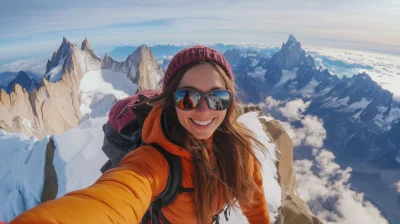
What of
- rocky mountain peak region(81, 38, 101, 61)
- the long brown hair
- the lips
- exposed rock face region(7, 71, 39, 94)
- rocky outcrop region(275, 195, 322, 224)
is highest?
the lips

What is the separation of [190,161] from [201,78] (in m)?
1.19

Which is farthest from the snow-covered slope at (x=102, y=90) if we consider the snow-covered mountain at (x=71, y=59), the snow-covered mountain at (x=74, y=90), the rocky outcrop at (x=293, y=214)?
the rocky outcrop at (x=293, y=214)

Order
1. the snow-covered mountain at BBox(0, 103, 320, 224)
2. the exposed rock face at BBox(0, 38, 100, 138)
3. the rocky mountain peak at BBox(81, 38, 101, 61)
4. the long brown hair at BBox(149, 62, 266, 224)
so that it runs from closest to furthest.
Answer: the long brown hair at BBox(149, 62, 266, 224)
the snow-covered mountain at BBox(0, 103, 320, 224)
the exposed rock face at BBox(0, 38, 100, 138)
the rocky mountain peak at BBox(81, 38, 101, 61)

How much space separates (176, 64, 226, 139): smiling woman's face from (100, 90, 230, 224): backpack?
47 cm

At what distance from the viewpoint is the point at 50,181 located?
2272cm

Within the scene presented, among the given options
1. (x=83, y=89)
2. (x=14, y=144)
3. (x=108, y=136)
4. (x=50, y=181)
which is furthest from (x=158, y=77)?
(x=108, y=136)

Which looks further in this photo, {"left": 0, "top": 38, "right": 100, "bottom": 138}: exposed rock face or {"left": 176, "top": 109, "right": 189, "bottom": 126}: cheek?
{"left": 0, "top": 38, "right": 100, "bottom": 138}: exposed rock face

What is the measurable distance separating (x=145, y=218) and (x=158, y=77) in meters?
94.0

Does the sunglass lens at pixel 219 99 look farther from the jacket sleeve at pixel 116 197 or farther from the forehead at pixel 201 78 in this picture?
the jacket sleeve at pixel 116 197

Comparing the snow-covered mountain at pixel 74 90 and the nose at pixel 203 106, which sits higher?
the nose at pixel 203 106

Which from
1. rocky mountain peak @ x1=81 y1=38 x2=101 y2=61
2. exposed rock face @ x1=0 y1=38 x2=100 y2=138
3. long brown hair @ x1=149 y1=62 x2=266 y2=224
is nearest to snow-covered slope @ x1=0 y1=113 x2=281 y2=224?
long brown hair @ x1=149 y1=62 x2=266 y2=224

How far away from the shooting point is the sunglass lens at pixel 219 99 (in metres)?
3.34

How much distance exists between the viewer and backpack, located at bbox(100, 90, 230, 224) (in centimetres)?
324

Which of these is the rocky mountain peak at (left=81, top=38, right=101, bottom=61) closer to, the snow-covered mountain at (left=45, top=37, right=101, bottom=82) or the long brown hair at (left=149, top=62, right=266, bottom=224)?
the snow-covered mountain at (left=45, top=37, right=101, bottom=82)
